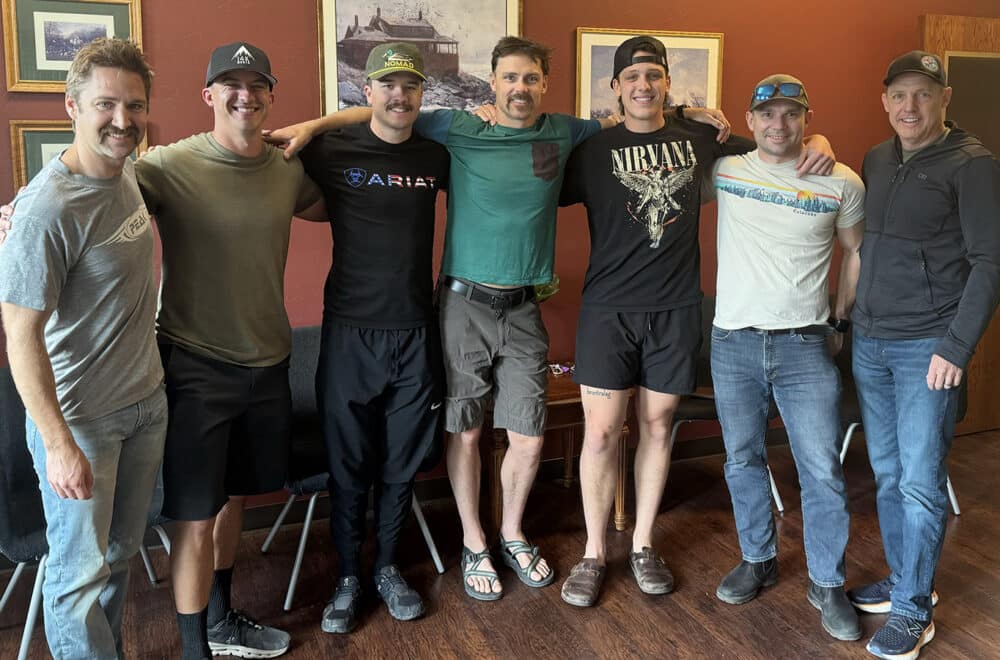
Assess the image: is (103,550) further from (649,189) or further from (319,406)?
(649,189)

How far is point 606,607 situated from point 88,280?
6.21ft

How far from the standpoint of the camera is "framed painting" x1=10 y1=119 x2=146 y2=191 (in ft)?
9.59

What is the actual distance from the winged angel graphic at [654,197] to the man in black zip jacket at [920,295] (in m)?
0.58

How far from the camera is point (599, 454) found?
2930 millimetres

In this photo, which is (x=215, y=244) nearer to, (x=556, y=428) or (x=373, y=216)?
(x=373, y=216)

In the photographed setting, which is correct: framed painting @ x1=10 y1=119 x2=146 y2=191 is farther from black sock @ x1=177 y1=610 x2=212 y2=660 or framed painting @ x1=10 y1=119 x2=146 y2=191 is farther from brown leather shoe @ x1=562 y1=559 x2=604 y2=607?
brown leather shoe @ x1=562 y1=559 x2=604 y2=607

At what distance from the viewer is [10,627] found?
2723 millimetres

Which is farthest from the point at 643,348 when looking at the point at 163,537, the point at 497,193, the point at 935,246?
the point at 163,537

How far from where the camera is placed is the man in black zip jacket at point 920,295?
7.73ft

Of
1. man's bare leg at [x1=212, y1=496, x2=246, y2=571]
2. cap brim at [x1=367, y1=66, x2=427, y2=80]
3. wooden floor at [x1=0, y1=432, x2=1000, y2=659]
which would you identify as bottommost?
wooden floor at [x1=0, y1=432, x2=1000, y2=659]

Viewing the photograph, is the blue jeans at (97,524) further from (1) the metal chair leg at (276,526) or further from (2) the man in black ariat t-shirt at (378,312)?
(1) the metal chair leg at (276,526)

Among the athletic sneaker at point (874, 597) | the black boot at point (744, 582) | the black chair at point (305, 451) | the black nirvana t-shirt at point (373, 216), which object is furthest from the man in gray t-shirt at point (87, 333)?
the athletic sneaker at point (874, 597)

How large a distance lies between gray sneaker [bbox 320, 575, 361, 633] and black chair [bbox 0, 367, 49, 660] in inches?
32.7

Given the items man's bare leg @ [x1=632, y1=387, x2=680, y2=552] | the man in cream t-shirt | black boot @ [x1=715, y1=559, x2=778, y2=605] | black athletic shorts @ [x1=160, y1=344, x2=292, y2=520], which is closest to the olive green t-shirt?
black athletic shorts @ [x1=160, y1=344, x2=292, y2=520]
